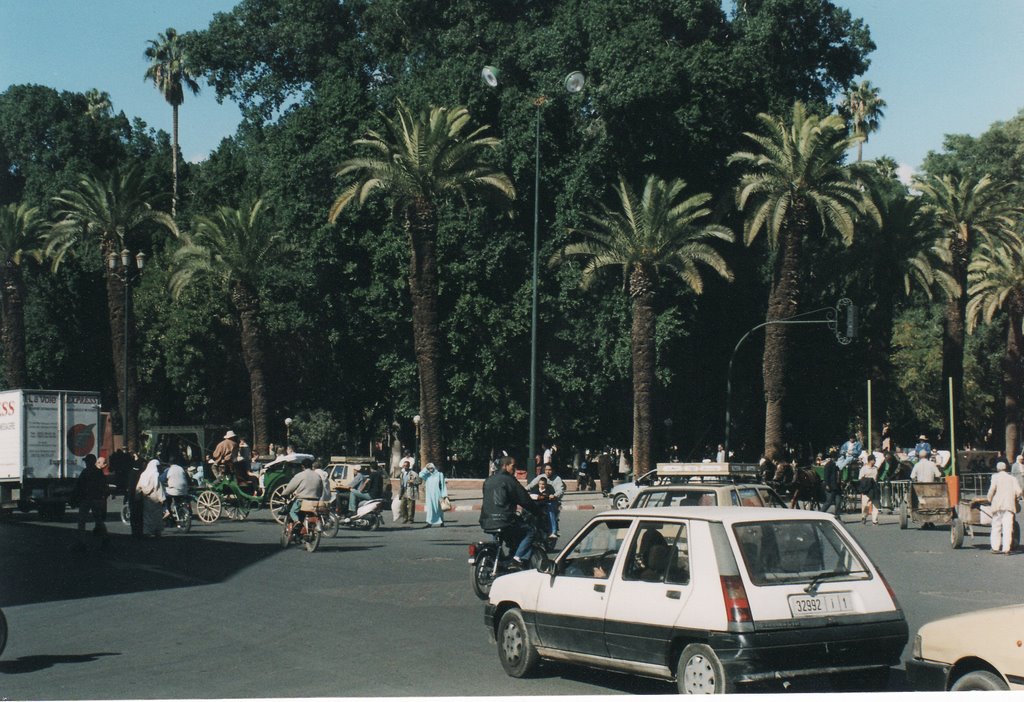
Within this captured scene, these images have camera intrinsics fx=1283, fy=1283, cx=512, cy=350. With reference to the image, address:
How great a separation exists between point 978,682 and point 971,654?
16 cm

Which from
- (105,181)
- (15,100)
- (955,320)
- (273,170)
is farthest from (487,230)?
(15,100)

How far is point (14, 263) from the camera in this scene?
32.1m

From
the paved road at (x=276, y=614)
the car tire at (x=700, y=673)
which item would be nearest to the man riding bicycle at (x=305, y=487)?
the paved road at (x=276, y=614)

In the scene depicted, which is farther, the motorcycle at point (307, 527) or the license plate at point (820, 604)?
the motorcycle at point (307, 527)

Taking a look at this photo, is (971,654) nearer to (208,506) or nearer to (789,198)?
(208,506)

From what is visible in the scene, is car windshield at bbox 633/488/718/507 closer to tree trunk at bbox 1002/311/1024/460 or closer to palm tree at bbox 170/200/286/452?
palm tree at bbox 170/200/286/452

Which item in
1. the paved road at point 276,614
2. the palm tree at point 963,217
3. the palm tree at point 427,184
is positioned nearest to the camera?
the paved road at point 276,614

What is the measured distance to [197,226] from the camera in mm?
47375

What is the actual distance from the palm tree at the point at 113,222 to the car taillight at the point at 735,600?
31890 millimetres

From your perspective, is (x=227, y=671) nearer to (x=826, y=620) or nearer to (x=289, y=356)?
(x=826, y=620)

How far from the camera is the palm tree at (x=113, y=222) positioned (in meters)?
39.1

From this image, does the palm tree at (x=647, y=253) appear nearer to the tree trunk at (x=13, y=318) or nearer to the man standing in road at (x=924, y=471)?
the man standing in road at (x=924, y=471)

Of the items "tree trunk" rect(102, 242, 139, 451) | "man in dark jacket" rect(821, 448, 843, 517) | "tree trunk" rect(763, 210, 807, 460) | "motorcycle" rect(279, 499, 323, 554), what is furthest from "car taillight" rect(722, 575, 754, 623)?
"tree trunk" rect(763, 210, 807, 460)

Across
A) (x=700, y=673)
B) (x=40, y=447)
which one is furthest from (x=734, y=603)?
(x=40, y=447)
